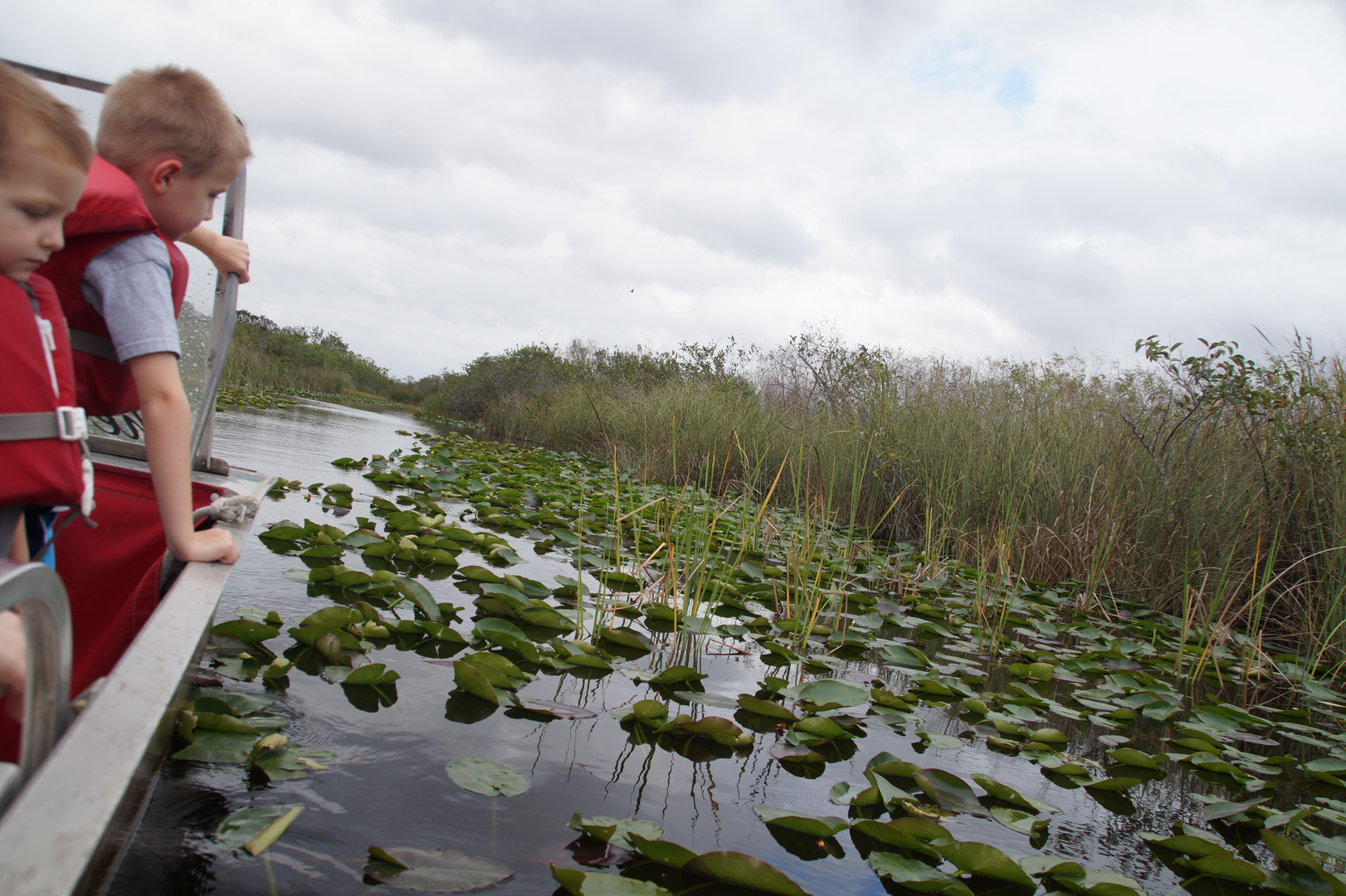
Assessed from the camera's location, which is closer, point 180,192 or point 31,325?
point 31,325

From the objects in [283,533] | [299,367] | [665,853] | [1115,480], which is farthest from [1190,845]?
[299,367]

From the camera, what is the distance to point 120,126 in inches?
54.3

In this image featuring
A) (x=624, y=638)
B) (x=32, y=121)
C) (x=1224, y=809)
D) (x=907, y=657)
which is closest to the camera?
(x=32, y=121)

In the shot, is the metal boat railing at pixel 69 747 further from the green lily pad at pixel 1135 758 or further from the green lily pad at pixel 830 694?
the green lily pad at pixel 1135 758

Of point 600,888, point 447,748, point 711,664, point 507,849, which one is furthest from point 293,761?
point 711,664

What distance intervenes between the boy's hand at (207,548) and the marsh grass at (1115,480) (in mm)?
1644

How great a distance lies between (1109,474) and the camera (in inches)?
195

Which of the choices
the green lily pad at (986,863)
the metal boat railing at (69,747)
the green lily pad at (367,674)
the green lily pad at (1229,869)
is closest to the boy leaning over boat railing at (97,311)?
the metal boat railing at (69,747)

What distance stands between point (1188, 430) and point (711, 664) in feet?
13.5

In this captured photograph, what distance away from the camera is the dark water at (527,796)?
126 centimetres

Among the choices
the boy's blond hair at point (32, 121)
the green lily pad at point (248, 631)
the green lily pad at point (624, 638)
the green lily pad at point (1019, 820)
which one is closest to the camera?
the boy's blond hair at point (32, 121)

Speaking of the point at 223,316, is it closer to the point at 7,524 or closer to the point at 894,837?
the point at 7,524

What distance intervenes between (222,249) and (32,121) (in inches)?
38.3

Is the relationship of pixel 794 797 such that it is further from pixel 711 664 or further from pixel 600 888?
pixel 711 664
